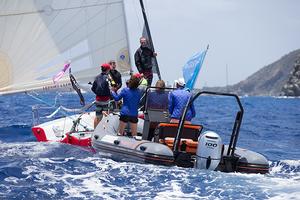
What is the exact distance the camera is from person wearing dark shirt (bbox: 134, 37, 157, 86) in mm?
13000

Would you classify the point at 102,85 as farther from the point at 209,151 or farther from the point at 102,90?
the point at 209,151

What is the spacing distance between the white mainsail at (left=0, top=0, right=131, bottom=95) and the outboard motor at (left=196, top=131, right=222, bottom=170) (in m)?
4.60

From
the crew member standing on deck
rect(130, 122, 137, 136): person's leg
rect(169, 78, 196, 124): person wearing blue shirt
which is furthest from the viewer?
the crew member standing on deck

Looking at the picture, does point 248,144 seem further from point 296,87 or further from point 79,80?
point 296,87

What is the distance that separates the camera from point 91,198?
670 centimetres

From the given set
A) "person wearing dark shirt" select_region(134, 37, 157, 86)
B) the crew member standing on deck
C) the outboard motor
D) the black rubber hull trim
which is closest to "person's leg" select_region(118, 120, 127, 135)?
the black rubber hull trim

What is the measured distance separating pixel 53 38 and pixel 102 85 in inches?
72.5

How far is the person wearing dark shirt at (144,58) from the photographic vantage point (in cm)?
1300

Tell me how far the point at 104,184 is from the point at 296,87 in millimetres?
142312

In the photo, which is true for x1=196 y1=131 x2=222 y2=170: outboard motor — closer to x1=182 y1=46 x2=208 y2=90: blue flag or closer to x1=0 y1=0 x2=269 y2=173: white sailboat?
x1=0 y1=0 x2=269 y2=173: white sailboat

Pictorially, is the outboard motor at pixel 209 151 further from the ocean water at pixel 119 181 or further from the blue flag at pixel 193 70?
the blue flag at pixel 193 70

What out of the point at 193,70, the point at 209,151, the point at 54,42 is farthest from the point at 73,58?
the point at 209,151

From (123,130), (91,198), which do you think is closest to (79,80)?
(123,130)

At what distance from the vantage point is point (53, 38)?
12.4 m
